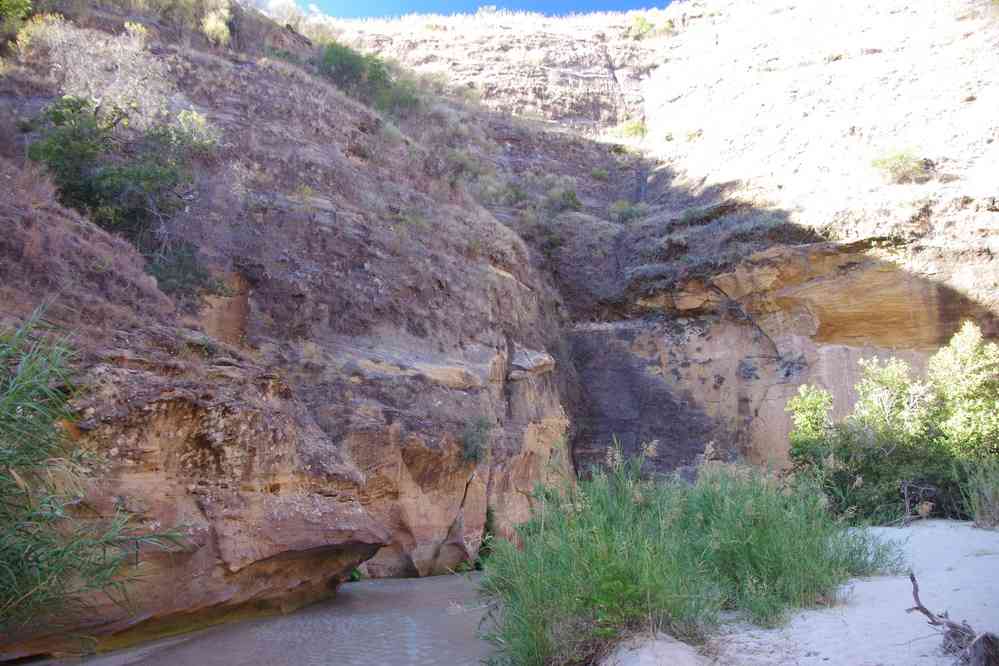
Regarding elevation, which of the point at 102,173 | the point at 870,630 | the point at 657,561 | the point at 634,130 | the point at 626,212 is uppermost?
the point at 634,130

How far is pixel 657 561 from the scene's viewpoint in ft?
17.4

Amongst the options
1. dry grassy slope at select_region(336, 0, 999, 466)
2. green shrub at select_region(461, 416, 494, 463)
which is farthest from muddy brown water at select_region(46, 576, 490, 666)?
dry grassy slope at select_region(336, 0, 999, 466)

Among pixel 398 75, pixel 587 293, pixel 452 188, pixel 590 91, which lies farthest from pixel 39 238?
pixel 590 91

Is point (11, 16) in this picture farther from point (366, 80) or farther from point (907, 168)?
point (907, 168)

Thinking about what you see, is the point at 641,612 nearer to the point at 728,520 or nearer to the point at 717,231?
the point at 728,520

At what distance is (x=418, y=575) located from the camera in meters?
13.7

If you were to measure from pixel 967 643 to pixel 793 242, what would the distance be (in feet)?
64.2

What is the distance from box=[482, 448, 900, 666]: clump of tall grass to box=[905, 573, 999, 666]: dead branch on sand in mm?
1532

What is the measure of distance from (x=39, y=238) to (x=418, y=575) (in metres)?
8.17

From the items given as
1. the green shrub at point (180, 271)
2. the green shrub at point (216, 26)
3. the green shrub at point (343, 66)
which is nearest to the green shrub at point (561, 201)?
the green shrub at point (343, 66)

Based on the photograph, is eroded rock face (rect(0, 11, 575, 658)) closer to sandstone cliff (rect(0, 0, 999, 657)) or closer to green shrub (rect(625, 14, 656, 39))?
sandstone cliff (rect(0, 0, 999, 657))

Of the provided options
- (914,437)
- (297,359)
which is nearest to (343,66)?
(297,359)

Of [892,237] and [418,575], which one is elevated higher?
[892,237]

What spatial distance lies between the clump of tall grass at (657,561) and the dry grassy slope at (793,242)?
14.3 metres
